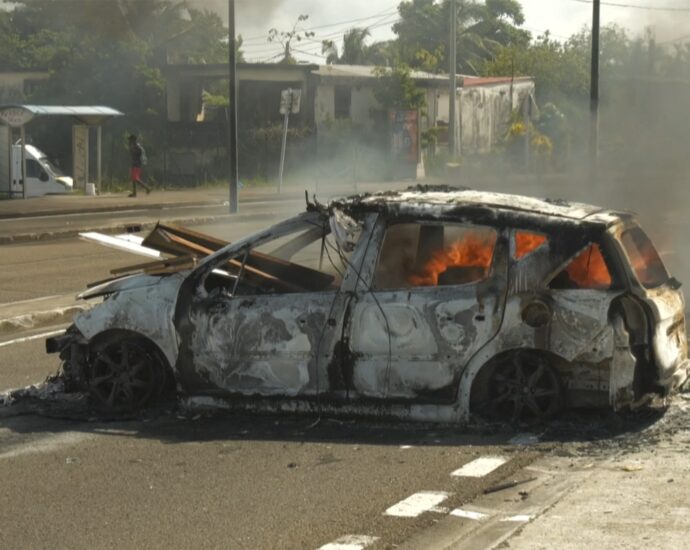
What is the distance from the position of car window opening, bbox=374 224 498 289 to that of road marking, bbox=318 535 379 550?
8.43 feet

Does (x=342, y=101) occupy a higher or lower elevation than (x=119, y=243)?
higher

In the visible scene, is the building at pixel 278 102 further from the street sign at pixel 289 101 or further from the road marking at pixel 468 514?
the road marking at pixel 468 514

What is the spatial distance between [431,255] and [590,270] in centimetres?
103

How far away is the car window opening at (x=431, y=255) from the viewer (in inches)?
333

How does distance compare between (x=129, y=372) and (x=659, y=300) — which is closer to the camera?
(x=659, y=300)

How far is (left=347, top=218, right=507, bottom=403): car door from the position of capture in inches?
321

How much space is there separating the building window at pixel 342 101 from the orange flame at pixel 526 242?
4528 cm

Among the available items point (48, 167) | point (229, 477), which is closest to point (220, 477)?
point (229, 477)

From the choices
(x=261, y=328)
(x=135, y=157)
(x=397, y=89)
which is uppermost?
(x=397, y=89)

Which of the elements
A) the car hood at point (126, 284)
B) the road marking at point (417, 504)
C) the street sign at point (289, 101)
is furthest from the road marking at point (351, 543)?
the street sign at point (289, 101)

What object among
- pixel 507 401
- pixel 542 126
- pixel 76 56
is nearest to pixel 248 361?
pixel 507 401

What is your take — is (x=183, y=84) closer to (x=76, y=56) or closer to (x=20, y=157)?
(x=76, y=56)

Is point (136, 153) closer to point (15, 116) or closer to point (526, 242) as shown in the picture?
point (15, 116)

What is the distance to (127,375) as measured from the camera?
29.0 feet
